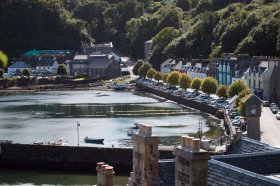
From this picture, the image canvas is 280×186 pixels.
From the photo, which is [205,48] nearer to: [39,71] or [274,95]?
[39,71]

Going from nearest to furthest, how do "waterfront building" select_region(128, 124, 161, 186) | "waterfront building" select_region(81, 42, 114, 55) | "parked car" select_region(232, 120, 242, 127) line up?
"waterfront building" select_region(128, 124, 161, 186), "parked car" select_region(232, 120, 242, 127), "waterfront building" select_region(81, 42, 114, 55)


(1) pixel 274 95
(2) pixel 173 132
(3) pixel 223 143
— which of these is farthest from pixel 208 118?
(3) pixel 223 143

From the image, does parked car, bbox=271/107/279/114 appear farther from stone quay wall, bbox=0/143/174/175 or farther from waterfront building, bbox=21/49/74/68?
waterfront building, bbox=21/49/74/68

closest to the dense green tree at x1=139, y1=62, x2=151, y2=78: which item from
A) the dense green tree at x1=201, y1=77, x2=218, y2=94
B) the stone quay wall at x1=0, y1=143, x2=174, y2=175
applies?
the dense green tree at x1=201, y1=77, x2=218, y2=94

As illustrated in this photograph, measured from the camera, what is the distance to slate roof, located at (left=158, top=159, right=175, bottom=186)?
13.7m

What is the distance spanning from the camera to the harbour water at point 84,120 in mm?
37062

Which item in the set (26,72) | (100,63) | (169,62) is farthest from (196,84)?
(26,72)

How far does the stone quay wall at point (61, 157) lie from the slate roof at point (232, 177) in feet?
80.9

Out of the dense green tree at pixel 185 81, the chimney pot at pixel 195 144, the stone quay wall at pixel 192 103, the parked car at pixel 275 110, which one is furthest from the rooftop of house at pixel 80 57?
the chimney pot at pixel 195 144

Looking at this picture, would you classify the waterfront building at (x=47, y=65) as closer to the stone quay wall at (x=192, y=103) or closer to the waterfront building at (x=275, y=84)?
the stone quay wall at (x=192, y=103)

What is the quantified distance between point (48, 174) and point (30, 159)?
3.02 m

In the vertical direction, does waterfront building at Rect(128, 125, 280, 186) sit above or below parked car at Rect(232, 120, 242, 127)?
above

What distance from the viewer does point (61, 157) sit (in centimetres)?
3928

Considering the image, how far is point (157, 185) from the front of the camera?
1167 centimetres
